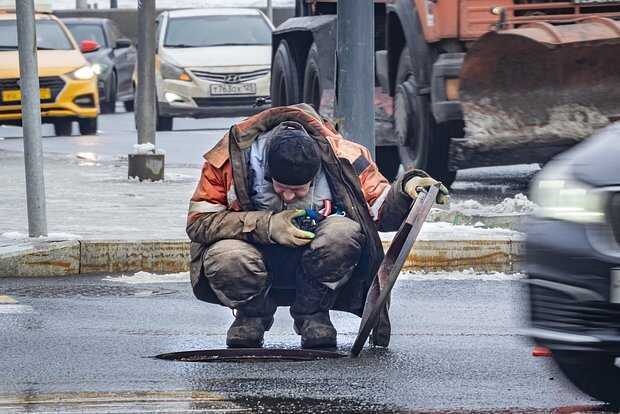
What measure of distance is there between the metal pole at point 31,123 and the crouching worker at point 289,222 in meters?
2.91

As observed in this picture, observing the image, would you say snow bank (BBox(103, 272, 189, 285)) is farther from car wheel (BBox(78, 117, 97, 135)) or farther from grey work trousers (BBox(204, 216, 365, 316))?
car wheel (BBox(78, 117, 97, 135))

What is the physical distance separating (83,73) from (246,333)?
14.3 m

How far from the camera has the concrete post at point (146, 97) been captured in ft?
44.7

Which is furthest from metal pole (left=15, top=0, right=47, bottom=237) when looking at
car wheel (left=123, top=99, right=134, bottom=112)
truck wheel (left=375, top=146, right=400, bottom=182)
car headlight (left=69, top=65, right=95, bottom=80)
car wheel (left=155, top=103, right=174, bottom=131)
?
car wheel (left=123, top=99, right=134, bottom=112)

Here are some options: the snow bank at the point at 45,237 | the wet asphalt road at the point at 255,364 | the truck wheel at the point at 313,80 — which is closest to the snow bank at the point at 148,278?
the wet asphalt road at the point at 255,364

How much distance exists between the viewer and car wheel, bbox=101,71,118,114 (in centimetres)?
2817

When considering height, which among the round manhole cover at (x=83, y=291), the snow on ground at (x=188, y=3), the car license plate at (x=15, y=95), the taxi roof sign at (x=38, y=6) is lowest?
the snow on ground at (x=188, y=3)

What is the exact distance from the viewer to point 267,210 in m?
6.60

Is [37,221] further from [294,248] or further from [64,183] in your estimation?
[64,183]

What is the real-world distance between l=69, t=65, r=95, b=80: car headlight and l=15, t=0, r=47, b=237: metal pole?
10962 millimetres

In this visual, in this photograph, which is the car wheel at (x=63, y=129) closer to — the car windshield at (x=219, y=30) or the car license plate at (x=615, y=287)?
the car windshield at (x=219, y=30)

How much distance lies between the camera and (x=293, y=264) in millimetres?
6699

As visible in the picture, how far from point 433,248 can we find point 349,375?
9.78 ft

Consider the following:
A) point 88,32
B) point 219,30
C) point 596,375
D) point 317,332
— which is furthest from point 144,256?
point 88,32
